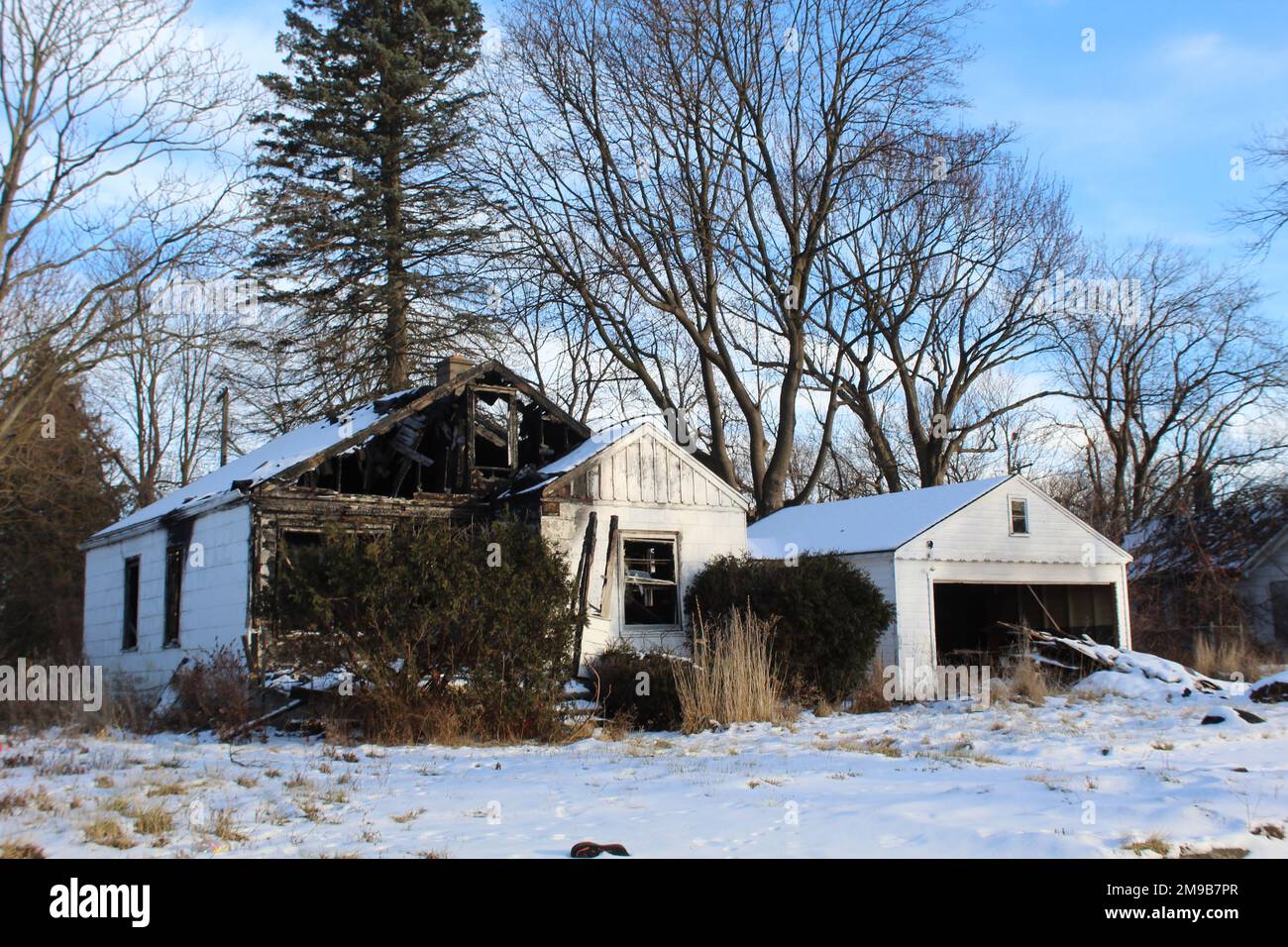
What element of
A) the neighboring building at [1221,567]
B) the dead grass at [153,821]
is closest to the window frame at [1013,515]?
the neighboring building at [1221,567]

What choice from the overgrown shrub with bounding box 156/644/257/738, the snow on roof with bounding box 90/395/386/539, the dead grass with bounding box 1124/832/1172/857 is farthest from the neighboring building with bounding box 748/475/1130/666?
the dead grass with bounding box 1124/832/1172/857

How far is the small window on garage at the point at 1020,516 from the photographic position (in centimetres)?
2202

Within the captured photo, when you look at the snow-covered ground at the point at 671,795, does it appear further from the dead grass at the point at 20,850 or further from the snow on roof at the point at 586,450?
the snow on roof at the point at 586,450

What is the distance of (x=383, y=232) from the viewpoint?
26.8 meters

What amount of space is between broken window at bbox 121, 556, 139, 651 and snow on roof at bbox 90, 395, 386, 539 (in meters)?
0.74

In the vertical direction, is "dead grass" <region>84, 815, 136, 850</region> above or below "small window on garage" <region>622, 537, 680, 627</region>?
below

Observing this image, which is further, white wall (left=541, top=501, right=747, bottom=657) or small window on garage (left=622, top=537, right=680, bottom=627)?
small window on garage (left=622, top=537, right=680, bottom=627)

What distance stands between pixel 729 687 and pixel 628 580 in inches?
187

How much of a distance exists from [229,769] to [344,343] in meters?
18.7

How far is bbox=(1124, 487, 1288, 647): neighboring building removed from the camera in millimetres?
27594

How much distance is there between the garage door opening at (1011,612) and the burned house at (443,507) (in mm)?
8664

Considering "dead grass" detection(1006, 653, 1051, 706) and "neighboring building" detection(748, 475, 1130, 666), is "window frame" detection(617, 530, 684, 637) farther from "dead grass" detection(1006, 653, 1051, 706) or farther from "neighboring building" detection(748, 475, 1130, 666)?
"dead grass" detection(1006, 653, 1051, 706)
